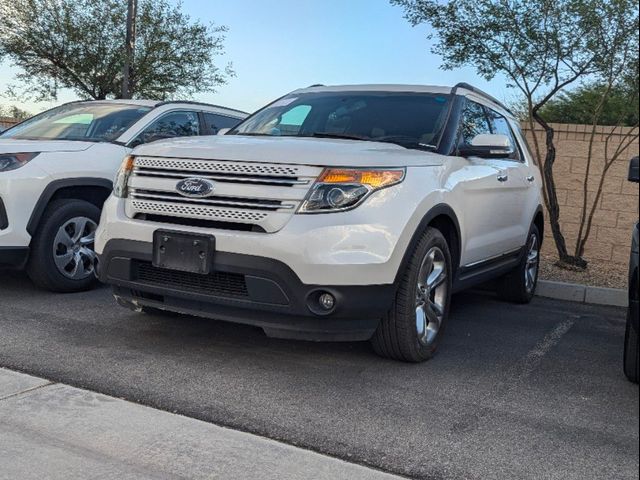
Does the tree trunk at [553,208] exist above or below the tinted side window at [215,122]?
below

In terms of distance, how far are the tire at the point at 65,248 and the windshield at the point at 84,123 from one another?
2.55ft

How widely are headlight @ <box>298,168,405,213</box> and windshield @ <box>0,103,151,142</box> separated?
316 centimetres

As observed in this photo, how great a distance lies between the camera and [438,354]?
479 cm

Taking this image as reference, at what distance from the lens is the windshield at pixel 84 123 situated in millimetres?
6500

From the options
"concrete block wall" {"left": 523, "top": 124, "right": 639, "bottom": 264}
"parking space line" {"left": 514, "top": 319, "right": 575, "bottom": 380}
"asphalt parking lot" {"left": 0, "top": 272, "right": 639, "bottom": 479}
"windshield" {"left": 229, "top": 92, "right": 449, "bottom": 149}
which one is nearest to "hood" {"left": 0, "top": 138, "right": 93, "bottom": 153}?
"asphalt parking lot" {"left": 0, "top": 272, "right": 639, "bottom": 479}

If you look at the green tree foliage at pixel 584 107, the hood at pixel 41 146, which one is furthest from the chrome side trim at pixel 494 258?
the hood at pixel 41 146

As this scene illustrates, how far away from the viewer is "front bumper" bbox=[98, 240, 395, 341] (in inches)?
151

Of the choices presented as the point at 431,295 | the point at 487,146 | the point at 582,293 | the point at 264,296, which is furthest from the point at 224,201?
the point at 582,293

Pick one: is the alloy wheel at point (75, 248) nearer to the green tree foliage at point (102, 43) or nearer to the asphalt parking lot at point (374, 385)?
the asphalt parking lot at point (374, 385)

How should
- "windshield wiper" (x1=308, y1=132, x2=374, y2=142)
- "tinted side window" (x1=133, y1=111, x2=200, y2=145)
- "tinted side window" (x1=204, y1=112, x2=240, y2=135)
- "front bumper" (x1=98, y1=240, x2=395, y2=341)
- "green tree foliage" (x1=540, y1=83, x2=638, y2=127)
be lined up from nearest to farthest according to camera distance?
"front bumper" (x1=98, y1=240, x2=395, y2=341) → "windshield wiper" (x1=308, y1=132, x2=374, y2=142) → "tinted side window" (x1=133, y1=111, x2=200, y2=145) → "tinted side window" (x1=204, y1=112, x2=240, y2=135) → "green tree foliage" (x1=540, y1=83, x2=638, y2=127)

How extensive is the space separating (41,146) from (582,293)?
Answer: 5374mm

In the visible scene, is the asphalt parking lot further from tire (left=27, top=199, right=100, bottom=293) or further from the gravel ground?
the gravel ground

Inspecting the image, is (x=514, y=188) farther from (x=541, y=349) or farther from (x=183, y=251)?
(x=183, y=251)

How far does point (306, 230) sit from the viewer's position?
12.5 feet
